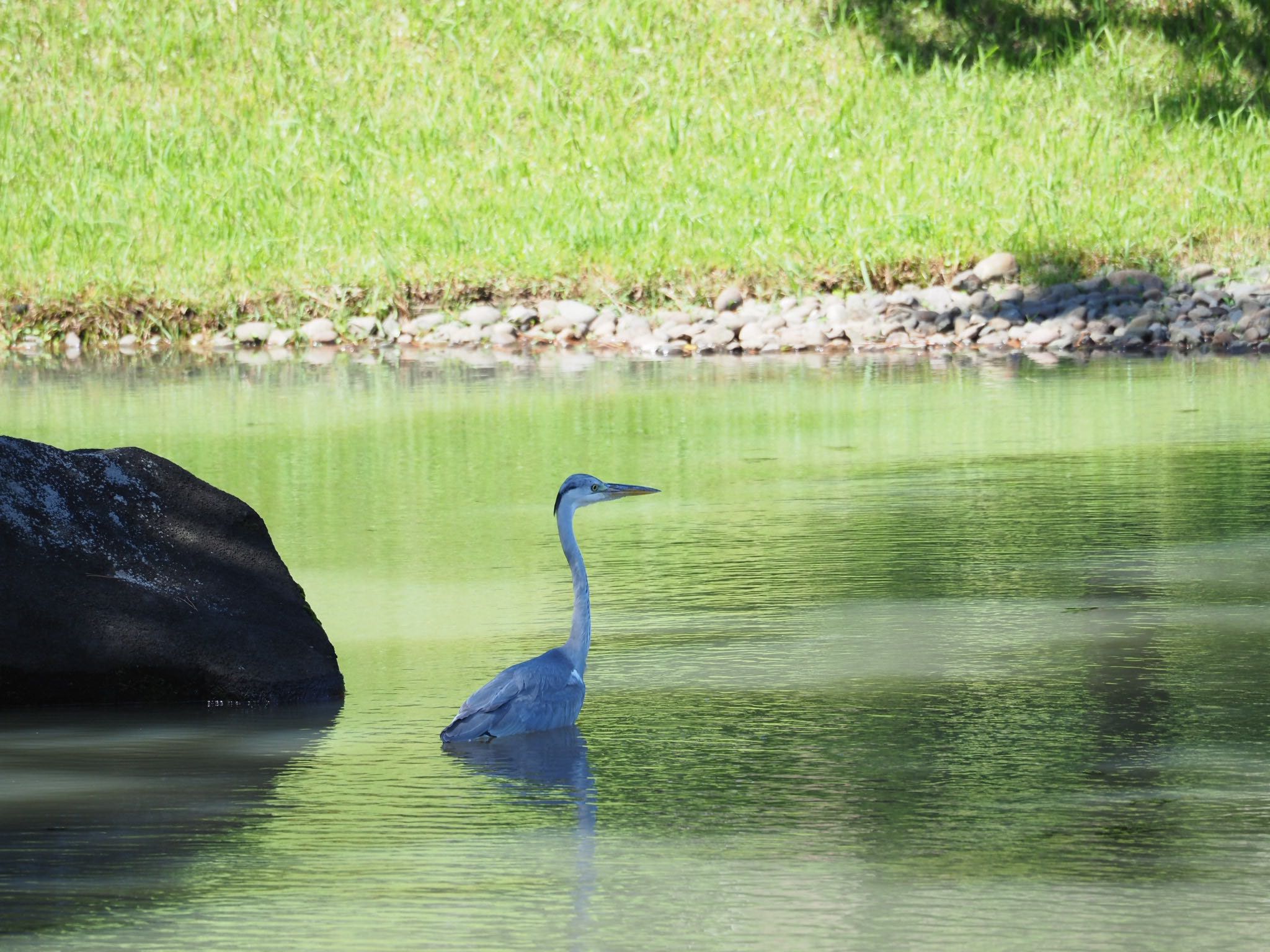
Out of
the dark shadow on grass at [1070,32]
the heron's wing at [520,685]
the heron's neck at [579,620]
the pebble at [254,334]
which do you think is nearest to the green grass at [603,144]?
the dark shadow on grass at [1070,32]

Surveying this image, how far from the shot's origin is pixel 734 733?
5801 millimetres

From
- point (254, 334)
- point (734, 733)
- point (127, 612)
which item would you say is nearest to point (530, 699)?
point (734, 733)

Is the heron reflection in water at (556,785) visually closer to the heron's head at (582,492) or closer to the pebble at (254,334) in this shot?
the heron's head at (582,492)

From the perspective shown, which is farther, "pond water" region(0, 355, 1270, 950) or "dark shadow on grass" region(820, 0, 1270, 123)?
"dark shadow on grass" region(820, 0, 1270, 123)

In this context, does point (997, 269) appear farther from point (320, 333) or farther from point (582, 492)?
point (582, 492)

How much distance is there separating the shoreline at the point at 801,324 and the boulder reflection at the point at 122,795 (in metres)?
12.8

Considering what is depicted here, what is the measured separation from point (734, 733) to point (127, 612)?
6.11ft

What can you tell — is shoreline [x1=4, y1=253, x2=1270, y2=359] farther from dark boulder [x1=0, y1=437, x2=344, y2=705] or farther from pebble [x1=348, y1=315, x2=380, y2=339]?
dark boulder [x1=0, y1=437, x2=344, y2=705]

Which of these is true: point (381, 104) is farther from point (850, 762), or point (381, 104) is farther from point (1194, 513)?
point (850, 762)

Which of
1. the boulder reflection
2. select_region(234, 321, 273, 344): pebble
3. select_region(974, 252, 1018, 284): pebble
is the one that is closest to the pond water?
the boulder reflection

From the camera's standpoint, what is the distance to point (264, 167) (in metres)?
23.8

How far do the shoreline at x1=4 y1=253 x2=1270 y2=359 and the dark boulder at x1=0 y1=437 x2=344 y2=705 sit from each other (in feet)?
40.3

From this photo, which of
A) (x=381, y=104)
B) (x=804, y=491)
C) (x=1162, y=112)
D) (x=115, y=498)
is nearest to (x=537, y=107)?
(x=381, y=104)

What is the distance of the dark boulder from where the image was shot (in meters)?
6.29
